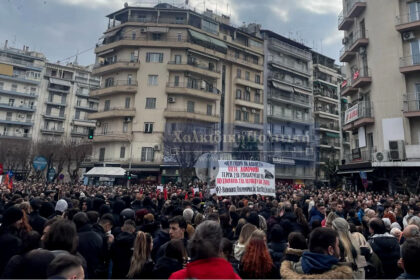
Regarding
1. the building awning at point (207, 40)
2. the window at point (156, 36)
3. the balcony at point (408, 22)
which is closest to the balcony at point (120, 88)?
the window at point (156, 36)

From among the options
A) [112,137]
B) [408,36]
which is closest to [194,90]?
[112,137]

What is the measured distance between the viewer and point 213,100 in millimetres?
43156

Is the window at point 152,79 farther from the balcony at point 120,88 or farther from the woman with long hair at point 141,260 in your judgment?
the woman with long hair at point 141,260

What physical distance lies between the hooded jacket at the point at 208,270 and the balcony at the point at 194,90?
3813 cm

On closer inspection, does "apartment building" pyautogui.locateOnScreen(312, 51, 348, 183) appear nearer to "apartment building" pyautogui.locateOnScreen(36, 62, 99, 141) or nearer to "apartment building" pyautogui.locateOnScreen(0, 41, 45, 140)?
"apartment building" pyautogui.locateOnScreen(36, 62, 99, 141)

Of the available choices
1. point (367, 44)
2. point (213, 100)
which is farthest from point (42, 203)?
point (213, 100)

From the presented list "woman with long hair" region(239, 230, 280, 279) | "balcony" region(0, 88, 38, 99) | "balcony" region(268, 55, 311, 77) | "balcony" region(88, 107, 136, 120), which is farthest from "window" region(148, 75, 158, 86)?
"woman with long hair" region(239, 230, 280, 279)

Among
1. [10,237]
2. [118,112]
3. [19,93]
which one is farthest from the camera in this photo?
[19,93]

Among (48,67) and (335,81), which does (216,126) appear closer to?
(335,81)

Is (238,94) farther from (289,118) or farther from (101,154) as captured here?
(101,154)

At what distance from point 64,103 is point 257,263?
63915 millimetres

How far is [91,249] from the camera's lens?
14.2ft

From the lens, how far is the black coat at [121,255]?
4.38 m

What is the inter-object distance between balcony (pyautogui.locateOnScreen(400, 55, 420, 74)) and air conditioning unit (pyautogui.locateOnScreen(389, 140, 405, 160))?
5806 millimetres
